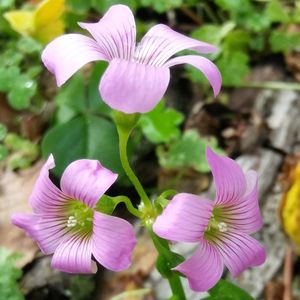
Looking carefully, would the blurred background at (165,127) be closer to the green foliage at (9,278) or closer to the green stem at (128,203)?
the green foliage at (9,278)

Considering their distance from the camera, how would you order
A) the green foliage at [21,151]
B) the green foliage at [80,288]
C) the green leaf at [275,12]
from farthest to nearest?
1. the green leaf at [275,12]
2. the green foliage at [21,151]
3. the green foliage at [80,288]

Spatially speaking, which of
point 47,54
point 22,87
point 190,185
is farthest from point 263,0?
point 47,54

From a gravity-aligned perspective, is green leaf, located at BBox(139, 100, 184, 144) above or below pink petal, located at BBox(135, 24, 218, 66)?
below

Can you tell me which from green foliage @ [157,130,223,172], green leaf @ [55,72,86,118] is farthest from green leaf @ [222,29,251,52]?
green leaf @ [55,72,86,118]

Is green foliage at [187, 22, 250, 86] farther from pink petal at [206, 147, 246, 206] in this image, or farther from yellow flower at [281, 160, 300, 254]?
pink petal at [206, 147, 246, 206]

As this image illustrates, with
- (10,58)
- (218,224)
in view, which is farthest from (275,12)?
(218,224)

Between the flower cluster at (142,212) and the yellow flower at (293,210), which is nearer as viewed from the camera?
the flower cluster at (142,212)

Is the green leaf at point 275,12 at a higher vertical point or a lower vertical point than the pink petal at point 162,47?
lower

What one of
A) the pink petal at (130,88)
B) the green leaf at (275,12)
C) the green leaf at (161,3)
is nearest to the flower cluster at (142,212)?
the pink petal at (130,88)
